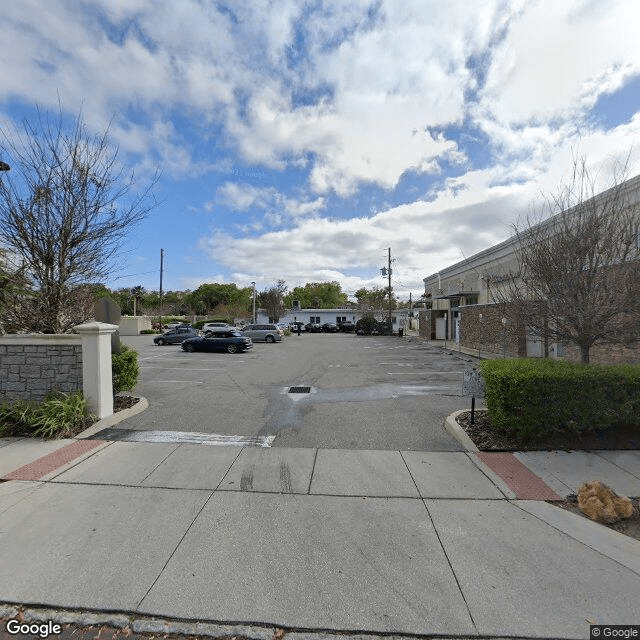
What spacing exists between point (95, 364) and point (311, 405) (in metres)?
4.37

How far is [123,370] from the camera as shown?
7.45 metres

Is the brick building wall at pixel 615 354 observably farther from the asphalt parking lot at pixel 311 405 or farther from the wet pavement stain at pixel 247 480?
the wet pavement stain at pixel 247 480

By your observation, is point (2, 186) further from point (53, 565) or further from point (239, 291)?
point (239, 291)

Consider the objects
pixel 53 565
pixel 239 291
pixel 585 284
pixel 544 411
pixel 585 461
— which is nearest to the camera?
pixel 53 565

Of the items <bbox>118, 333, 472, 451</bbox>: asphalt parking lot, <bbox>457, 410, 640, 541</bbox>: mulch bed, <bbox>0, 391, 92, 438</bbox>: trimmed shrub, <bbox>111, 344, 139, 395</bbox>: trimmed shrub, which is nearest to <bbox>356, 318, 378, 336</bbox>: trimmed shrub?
<bbox>118, 333, 472, 451</bbox>: asphalt parking lot

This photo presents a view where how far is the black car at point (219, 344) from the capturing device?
20719mm

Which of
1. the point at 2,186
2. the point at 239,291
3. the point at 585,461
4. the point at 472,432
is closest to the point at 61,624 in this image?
the point at 472,432

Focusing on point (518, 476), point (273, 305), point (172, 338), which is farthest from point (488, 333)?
point (273, 305)

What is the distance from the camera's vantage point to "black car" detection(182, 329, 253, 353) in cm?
2072

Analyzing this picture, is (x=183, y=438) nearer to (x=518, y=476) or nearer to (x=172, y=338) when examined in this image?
(x=518, y=476)

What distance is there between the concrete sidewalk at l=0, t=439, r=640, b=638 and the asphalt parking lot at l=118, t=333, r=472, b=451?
3.57 feet

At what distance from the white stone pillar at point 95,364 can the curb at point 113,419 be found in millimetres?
159

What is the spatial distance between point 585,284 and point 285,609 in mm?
6148

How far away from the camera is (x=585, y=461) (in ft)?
15.5
